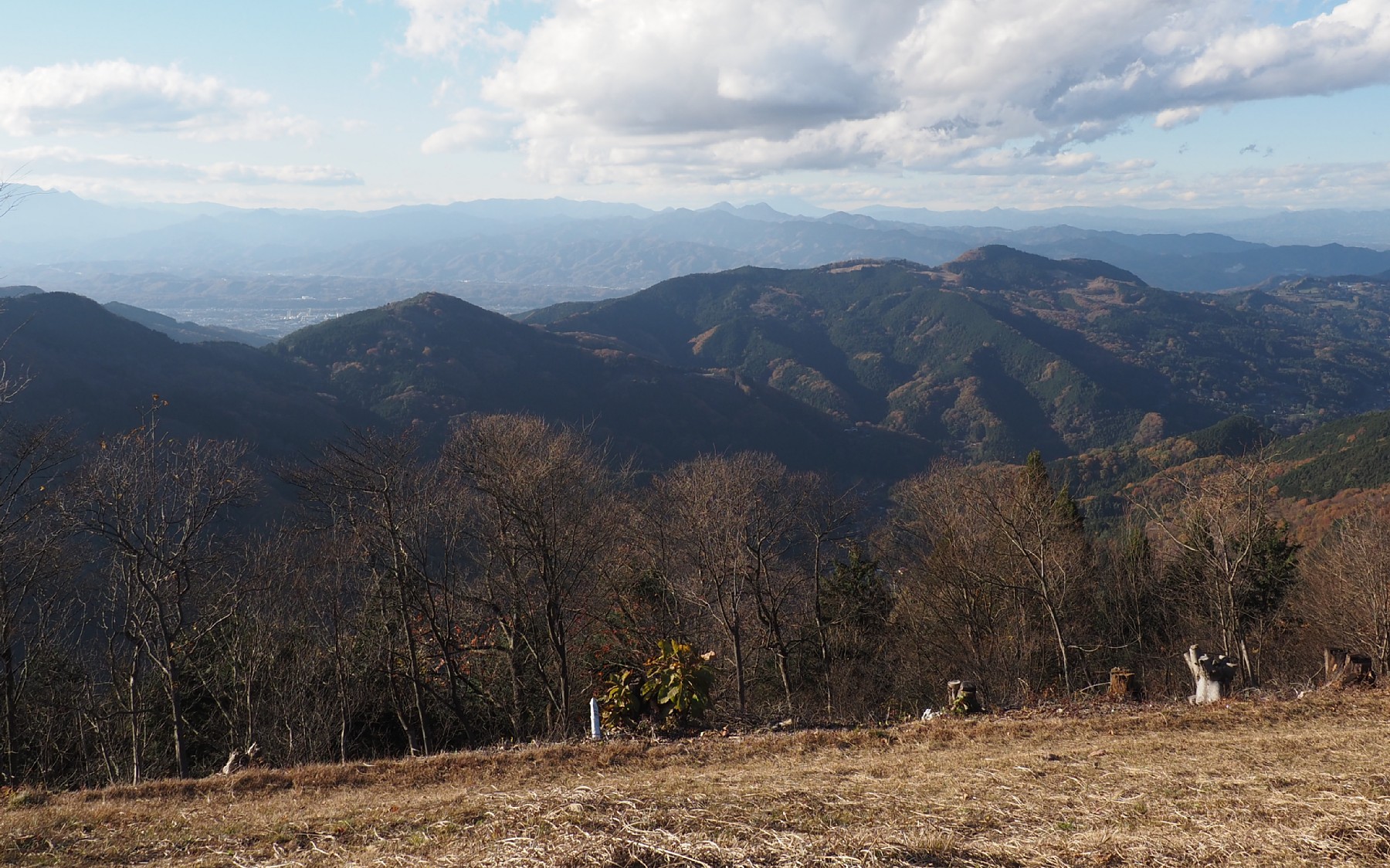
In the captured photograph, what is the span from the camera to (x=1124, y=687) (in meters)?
14.4

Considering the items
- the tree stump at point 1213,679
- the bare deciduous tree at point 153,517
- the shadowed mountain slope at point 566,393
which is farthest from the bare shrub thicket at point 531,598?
the shadowed mountain slope at point 566,393

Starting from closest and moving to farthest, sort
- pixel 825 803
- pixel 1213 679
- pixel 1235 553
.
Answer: pixel 825 803 → pixel 1213 679 → pixel 1235 553

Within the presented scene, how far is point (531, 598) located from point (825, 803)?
637 inches

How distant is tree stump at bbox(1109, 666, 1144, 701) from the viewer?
14328 millimetres

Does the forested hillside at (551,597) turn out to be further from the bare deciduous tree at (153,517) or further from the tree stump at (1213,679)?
the tree stump at (1213,679)

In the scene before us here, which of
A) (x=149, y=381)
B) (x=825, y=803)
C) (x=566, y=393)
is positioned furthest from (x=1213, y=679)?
(x=566, y=393)

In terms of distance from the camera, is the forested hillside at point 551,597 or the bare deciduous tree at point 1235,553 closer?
the forested hillside at point 551,597

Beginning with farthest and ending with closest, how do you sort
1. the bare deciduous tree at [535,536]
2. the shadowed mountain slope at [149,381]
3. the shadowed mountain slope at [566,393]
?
the shadowed mountain slope at [566,393]
the shadowed mountain slope at [149,381]
the bare deciduous tree at [535,536]

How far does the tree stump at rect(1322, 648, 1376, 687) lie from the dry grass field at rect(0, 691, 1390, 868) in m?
1.20

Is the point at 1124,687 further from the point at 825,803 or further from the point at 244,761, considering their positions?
the point at 244,761

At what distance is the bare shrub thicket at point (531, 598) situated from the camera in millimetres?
19500

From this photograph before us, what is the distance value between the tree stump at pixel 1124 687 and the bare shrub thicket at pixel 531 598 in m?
1.34

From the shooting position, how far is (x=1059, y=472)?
449ft

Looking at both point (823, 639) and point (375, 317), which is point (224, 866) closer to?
point (823, 639)
